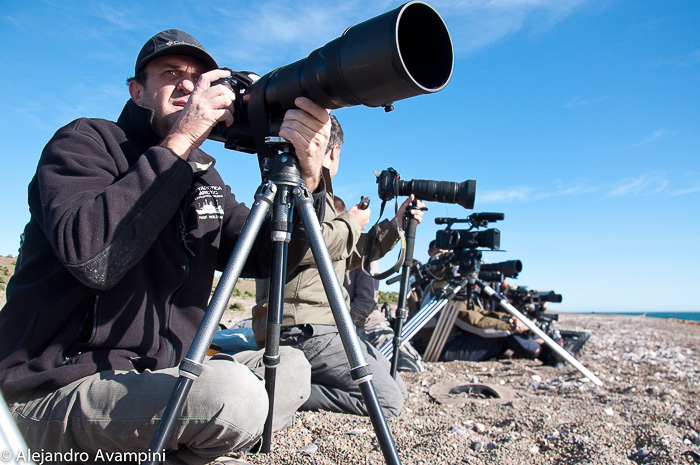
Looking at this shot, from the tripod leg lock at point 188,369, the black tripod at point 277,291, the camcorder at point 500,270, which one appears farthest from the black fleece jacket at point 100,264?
the camcorder at point 500,270

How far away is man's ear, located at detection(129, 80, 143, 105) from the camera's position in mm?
2051

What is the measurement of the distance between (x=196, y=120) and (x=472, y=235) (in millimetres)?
3879

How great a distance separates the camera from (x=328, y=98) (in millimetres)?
1518

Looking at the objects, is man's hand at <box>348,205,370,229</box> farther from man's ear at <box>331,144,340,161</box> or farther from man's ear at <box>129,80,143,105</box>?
man's ear at <box>129,80,143,105</box>

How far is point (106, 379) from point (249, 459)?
716 millimetres

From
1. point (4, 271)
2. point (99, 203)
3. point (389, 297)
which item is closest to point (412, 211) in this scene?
point (99, 203)

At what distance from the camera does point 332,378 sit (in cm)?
303

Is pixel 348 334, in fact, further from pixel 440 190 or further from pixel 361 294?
pixel 361 294

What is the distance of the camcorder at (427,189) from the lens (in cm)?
375

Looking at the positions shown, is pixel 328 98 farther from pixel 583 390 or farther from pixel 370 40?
pixel 583 390

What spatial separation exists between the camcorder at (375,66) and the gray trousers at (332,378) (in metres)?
1.80

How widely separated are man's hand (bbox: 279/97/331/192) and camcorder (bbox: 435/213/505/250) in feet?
11.3

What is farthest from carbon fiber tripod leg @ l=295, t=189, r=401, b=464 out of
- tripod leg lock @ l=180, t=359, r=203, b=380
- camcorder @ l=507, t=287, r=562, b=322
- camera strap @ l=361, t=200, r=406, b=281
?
camcorder @ l=507, t=287, r=562, b=322

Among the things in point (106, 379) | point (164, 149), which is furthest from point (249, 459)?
point (164, 149)
